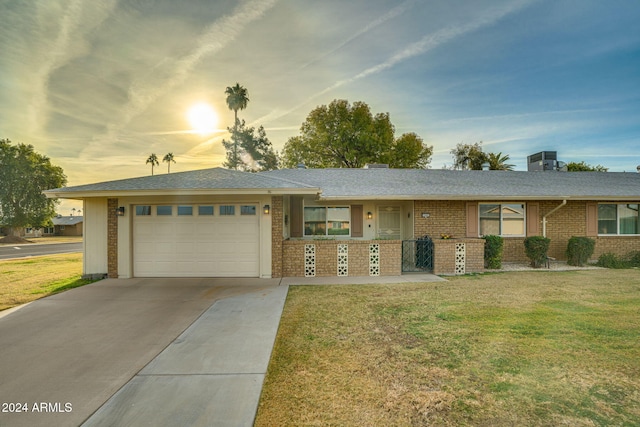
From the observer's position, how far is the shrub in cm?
1080

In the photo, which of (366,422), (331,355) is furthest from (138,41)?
(366,422)

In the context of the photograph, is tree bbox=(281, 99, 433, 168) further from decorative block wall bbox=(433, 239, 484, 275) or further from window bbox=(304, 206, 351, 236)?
decorative block wall bbox=(433, 239, 484, 275)

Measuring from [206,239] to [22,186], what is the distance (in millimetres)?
46773

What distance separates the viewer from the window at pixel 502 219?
11672 millimetres

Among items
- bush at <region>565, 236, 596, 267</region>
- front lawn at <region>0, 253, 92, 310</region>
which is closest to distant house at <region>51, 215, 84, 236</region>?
front lawn at <region>0, 253, 92, 310</region>

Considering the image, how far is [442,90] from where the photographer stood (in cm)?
1473

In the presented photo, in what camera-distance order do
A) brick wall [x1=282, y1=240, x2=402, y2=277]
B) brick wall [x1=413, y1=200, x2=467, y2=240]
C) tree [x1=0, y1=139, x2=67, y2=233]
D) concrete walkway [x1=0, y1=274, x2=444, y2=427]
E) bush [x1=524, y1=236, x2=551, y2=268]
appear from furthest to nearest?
tree [x1=0, y1=139, x2=67, y2=233] < brick wall [x1=413, y1=200, x2=467, y2=240] < bush [x1=524, y1=236, x2=551, y2=268] < brick wall [x1=282, y1=240, x2=402, y2=277] < concrete walkway [x1=0, y1=274, x2=444, y2=427]

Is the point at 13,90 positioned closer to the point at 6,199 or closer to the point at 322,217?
the point at 322,217

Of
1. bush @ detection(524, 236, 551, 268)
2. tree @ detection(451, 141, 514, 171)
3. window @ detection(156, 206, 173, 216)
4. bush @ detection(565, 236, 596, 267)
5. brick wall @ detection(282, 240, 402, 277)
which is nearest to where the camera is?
window @ detection(156, 206, 173, 216)

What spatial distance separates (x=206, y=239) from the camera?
8.95m

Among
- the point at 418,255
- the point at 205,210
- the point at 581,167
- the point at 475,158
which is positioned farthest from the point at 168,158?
the point at 581,167

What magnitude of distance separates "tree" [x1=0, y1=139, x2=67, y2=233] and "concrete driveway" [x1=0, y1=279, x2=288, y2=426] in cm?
4481

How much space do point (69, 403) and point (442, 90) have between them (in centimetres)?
1670

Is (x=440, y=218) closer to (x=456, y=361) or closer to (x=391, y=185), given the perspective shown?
(x=391, y=185)
